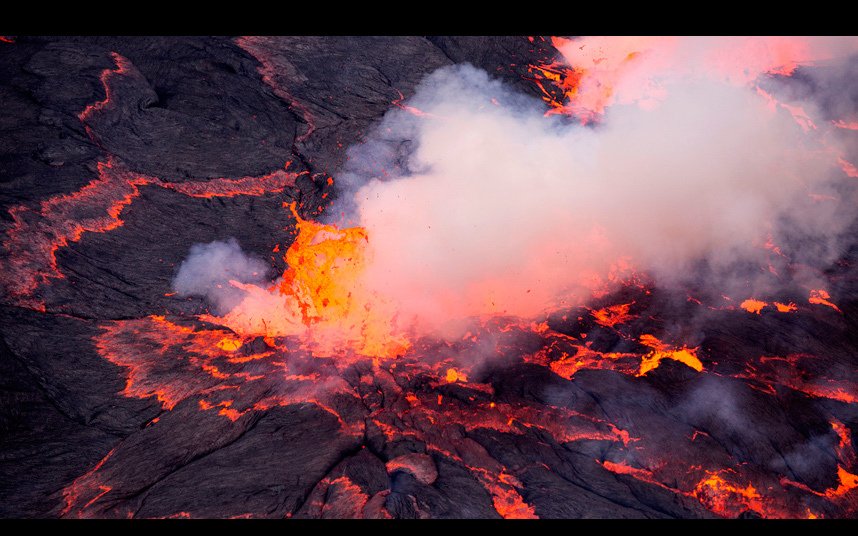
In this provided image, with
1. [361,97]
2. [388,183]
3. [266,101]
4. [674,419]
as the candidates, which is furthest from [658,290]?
[266,101]

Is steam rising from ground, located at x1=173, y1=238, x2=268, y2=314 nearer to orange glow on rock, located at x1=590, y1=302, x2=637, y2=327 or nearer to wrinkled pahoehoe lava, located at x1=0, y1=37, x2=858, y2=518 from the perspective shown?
wrinkled pahoehoe lava, located at x1=0, y1=37, x2=858, y2=518

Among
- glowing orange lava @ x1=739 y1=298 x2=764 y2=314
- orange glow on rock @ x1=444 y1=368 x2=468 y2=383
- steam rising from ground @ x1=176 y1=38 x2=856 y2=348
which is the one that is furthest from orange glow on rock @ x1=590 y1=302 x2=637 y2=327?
orange glow on rock @ x1=444 y1=368 x2=468 y2=383

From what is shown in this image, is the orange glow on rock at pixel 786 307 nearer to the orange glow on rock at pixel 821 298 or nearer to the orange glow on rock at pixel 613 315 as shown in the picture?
the orange glow on rock at pixel 821 298

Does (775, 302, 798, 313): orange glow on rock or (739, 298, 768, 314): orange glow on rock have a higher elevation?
(775, 302, 798, 313): orange glow on rock

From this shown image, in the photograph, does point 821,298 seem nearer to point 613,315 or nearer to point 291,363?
point 613,315

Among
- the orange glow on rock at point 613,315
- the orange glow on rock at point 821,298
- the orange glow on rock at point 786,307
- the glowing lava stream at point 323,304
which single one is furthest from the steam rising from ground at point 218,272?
the orange glow on rock at point 821,298
